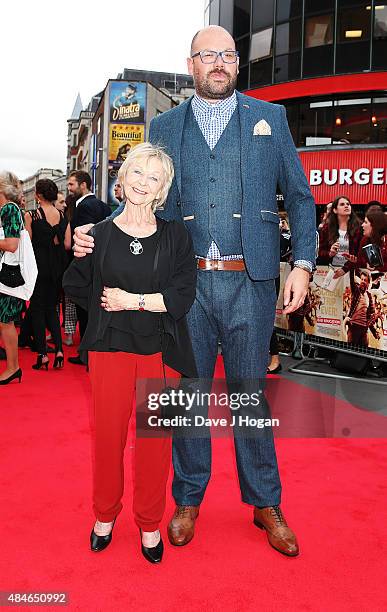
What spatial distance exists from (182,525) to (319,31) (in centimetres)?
2067

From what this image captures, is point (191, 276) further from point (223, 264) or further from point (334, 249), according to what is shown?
point (334, 249)

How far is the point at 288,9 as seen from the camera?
2072 cm

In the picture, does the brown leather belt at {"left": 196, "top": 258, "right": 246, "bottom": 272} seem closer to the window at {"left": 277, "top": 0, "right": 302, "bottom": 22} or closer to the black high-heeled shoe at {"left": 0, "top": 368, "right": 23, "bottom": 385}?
the black high-heeled shoe at {"left": 0, "top": 368, "right": 23, "bottom": 385}

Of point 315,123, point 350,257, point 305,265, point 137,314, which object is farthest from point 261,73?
point 137,314

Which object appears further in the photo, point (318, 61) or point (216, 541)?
point (318, 61)

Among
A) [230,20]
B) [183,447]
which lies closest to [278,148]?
[183,447]

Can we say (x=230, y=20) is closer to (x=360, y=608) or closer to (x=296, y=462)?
(x=296, y=462)

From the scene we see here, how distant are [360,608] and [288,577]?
31 centimetres

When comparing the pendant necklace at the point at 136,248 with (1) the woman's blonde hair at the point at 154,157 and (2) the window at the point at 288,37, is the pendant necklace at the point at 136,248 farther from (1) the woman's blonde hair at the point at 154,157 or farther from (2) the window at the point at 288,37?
(2) the window at the point at 288,37

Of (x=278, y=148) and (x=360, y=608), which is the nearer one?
(x=360, y=608)

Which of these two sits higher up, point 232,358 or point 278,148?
point 278,148

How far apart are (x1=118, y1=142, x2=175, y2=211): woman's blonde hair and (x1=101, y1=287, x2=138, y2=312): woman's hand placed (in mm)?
397

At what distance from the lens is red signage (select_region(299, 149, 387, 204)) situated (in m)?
19.0

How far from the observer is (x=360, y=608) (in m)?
2.17
